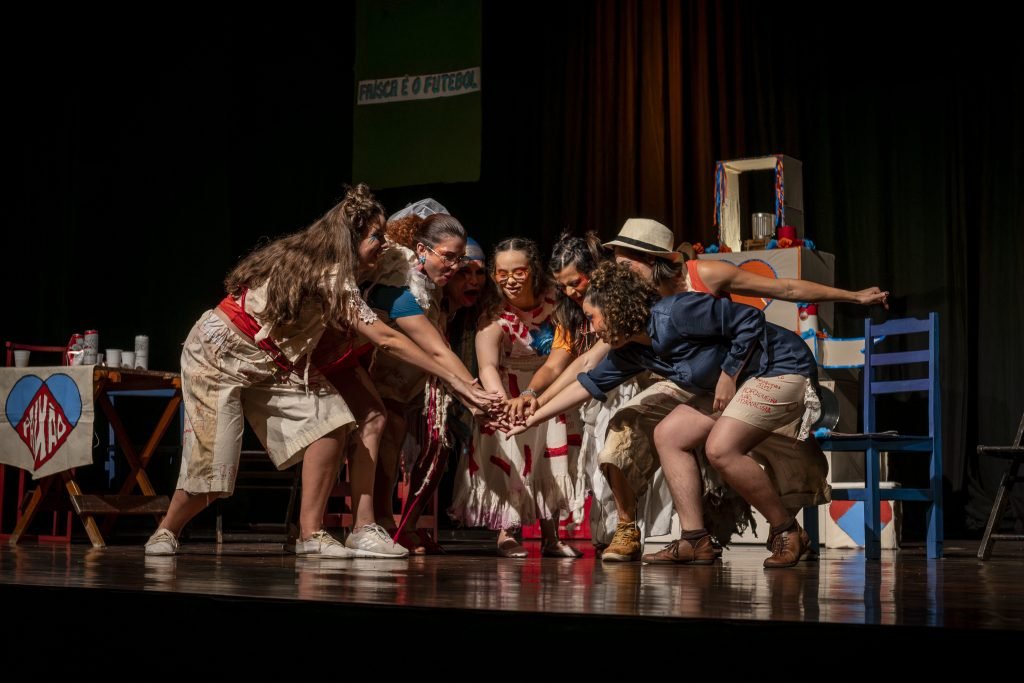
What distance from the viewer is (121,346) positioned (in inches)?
308

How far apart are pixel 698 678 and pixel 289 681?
0.78 meters

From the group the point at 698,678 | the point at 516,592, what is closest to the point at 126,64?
the point at 516,592

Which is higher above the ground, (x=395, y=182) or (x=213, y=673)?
(x=395, y=182)

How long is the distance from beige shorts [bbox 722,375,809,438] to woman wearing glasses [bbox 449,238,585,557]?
0.88 m

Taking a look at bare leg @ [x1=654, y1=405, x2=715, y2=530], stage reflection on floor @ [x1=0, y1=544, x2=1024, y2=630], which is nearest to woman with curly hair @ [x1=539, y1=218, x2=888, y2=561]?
bare leg @ [x1=654, y1=405, x2=715, y2=530]

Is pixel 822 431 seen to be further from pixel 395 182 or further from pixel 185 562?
pixel 395 182

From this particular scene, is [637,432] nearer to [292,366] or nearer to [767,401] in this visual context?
[767,401]

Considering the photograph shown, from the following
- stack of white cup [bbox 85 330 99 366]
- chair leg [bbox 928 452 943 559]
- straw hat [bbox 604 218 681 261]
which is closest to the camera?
straw hat [bbox 604 218 681 261]

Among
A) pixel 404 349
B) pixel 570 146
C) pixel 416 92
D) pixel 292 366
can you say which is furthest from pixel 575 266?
pixel 416 92

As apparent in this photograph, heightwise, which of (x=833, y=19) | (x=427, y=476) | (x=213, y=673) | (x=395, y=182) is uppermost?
(x=833, y=19)

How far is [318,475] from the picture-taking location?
3762 mm

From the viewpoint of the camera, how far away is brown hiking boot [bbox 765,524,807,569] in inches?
144

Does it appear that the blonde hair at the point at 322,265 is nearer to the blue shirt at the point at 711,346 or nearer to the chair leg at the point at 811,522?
the blue shirt at the point at 711,346

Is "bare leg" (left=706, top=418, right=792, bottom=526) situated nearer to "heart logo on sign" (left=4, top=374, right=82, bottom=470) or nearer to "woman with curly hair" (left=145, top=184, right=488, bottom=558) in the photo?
"woman with curly hair" (left=145, top=184, right=488, bottom=558)
